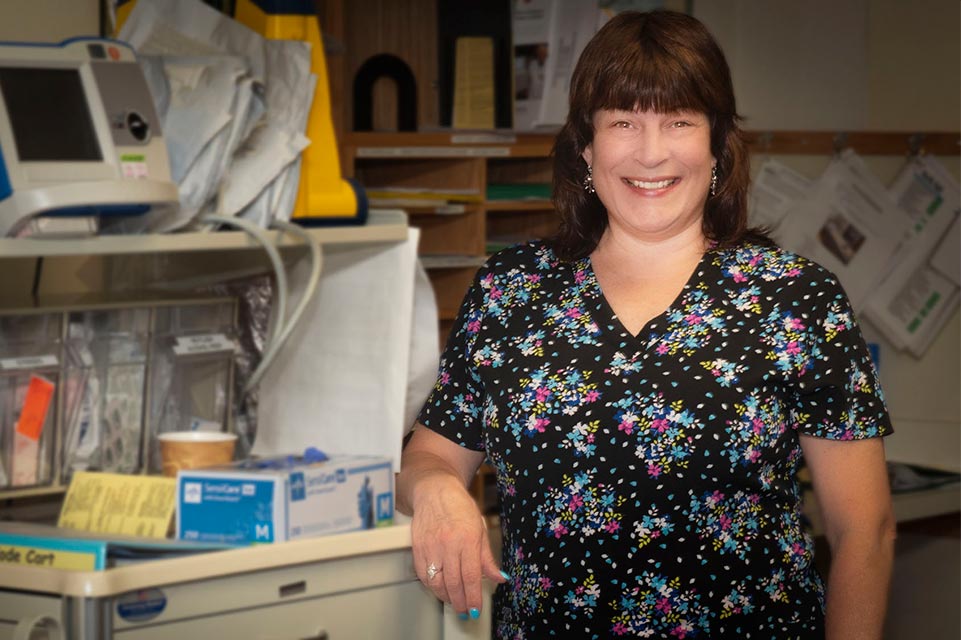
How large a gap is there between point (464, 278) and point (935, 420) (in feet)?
4.83

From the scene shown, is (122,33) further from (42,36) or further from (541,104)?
(541,104)

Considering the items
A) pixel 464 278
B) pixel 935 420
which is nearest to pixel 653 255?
pixel 464 278

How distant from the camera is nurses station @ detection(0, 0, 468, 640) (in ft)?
5.26

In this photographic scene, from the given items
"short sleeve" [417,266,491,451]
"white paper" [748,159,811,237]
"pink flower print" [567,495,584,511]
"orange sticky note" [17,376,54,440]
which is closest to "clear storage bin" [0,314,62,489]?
"orange sticky note" [17,376,54,440]

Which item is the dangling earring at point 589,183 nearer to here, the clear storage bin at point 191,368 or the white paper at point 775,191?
the clear storage bin at point 191,368

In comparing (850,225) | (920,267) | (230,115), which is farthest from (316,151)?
(920,267)

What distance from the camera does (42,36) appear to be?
2.07 m

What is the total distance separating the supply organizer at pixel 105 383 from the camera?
1.83 m

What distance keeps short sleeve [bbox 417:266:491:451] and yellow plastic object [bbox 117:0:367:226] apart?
520 millimetres

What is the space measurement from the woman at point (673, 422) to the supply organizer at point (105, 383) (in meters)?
0.65

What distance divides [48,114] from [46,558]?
562mm

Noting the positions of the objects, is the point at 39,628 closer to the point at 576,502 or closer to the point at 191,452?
the point at 191,452

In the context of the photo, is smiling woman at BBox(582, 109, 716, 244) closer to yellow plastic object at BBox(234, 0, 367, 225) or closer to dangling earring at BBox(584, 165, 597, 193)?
dangling earring at BBox(584, 165, 597, 193)

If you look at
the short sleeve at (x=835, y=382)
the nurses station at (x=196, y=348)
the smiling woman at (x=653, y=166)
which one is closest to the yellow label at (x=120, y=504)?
the nurses station at (x=196, y=348)
